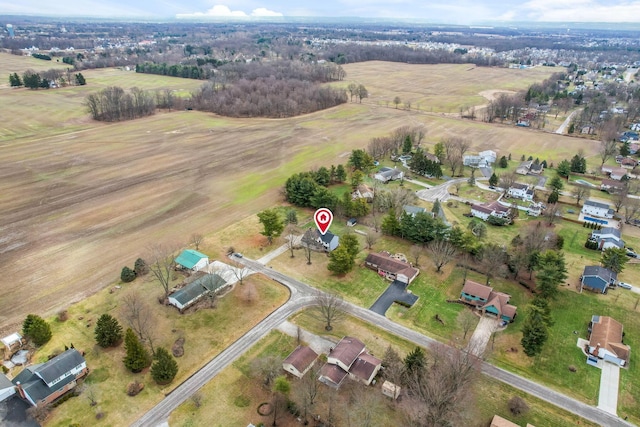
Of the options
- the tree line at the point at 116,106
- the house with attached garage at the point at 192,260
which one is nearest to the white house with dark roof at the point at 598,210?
the house with attached garage at the point at 192,260

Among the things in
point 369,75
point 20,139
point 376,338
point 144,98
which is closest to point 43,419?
point 376,338

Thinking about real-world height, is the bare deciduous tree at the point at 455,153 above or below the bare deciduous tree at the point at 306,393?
above

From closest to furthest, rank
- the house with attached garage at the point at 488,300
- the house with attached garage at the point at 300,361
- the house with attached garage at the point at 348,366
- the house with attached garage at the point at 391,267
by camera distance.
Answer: the house with attached garage at the point at 348,366, the house with attached garage at the point at 300,361, the house with attached garage at the point at 488,300, the house with attached garage at the point at 391,267

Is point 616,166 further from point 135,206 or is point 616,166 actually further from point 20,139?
point 20,139

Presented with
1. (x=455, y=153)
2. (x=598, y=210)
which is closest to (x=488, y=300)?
(x=598, y=210)

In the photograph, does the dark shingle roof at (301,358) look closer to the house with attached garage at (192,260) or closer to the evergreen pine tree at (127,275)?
the house with attached garage at (192,260)

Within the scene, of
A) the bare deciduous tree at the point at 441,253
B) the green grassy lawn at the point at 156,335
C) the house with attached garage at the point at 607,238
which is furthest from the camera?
the house with attached garage at the point at 607,238

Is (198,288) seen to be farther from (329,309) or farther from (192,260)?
(329,309)
